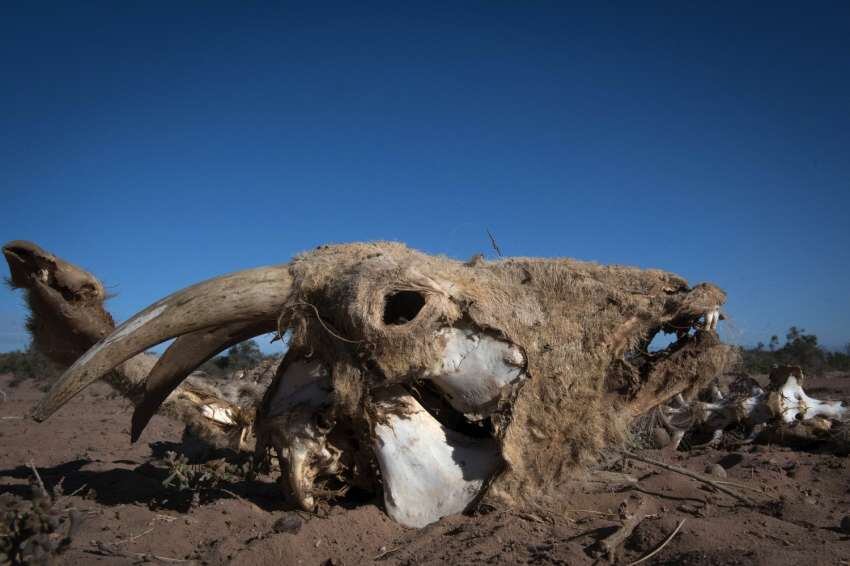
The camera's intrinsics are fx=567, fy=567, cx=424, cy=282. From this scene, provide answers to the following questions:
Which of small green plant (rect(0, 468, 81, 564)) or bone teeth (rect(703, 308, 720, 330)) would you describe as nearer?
small green plant (rect(0, 468, 81, 564))

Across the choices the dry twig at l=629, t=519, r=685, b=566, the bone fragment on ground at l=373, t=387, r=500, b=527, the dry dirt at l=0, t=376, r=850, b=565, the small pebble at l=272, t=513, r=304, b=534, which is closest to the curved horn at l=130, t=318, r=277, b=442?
the dry dirt at l=0, t=376, r=850, b=565

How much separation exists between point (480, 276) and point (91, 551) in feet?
9.19

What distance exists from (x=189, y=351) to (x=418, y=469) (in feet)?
5.45

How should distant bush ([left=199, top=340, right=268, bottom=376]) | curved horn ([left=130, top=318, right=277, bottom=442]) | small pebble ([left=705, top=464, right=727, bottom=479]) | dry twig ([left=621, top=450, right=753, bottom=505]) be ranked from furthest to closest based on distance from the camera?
distant bush ([left=199, top=340, right=268, bottom=376])
small pebble ([left=705, top=464, right=727, bottom=479])
dry twig ([left=621, top=450, right=753, bottom=505])
curved horn ([left=130, top=318, right=277, bottom=442])

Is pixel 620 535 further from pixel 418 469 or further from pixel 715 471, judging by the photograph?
pixel 715 471

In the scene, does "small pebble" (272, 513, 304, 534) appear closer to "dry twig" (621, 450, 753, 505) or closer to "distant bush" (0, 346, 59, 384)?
"dry twig" (621, 450, 753, 505)

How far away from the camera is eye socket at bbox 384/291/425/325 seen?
3.83 metres

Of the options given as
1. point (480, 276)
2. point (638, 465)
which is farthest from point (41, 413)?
point (638, 465)

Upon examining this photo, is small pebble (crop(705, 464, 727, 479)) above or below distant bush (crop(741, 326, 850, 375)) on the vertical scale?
below

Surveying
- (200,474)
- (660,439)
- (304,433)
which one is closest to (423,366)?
(304,433)

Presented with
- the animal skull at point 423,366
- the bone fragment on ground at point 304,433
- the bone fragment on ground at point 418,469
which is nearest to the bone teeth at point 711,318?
the animal skull at point 423,366

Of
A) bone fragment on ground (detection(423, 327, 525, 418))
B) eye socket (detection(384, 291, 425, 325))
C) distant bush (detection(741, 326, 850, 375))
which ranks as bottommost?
bone fragment on ground (detection(423, 327, 525, 418))

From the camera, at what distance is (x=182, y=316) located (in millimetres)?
3414

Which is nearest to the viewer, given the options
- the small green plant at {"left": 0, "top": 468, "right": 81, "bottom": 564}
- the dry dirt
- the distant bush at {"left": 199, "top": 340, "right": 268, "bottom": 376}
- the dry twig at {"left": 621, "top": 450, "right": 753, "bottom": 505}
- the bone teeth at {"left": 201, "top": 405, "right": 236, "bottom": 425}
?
the small green plant at {"left": 0, "top": 468, "right": 81, "bottom": 564}
